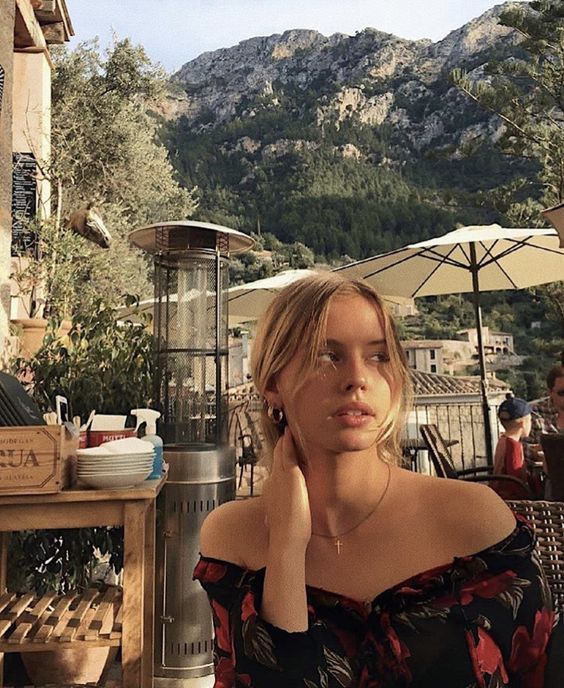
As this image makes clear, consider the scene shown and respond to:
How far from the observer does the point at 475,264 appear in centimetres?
545

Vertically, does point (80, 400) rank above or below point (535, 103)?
below

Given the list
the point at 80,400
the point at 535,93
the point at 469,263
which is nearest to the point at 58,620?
the point at 80,400

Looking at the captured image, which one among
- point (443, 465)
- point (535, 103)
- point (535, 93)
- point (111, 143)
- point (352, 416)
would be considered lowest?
point (443, 465)

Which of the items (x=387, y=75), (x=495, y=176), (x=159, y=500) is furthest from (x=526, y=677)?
(x=387, y=75)

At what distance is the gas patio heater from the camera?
8.50ft

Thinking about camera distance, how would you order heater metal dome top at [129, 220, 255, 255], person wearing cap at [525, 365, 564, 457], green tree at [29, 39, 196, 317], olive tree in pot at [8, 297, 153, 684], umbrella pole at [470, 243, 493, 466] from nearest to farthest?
olive tree in pot at [8, 297, 153, 684], heater metal dome top at [129, 220, 255, 255], person wearing cap at [525, 365, 564, 457], umbrella pole at [470, 243, 493, 466], green tree at [29, 39, 196, 317]

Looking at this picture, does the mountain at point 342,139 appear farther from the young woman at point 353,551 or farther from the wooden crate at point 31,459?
the young woman at point 353,551

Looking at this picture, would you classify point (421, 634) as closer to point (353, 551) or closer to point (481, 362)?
point (353, 551)

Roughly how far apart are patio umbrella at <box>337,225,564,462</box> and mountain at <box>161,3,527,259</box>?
2858 centimetres

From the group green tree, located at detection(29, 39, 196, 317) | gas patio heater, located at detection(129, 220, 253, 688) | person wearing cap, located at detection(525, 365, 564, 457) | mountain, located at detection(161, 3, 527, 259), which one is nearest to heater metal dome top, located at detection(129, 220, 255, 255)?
gas patio heater, located at detection(129, 220, 253, 688)

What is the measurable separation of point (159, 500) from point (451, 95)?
54.7 metres

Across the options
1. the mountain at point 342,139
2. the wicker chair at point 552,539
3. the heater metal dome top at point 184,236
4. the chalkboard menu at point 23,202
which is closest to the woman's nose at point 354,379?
the wicker chair at point 552,539

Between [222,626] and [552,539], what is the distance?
0.97 m

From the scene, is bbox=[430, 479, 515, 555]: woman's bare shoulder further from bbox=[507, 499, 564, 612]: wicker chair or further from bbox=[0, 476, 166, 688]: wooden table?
bbox=[0, 476, 166, 688]: wooden table
